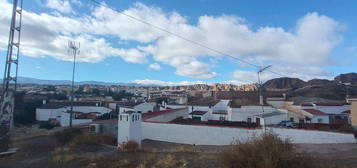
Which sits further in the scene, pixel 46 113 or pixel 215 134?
pixel 46 113

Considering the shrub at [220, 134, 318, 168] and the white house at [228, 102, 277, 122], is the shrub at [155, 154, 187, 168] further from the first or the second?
the white house at [228, 102, 277, 122]

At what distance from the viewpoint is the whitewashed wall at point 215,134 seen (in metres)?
21.0

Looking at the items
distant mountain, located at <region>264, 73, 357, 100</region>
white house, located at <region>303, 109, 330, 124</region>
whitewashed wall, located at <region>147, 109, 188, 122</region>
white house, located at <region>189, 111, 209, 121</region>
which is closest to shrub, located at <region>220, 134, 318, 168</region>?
whitewashed wall, located at <region>147, 109, 188, 122</region>

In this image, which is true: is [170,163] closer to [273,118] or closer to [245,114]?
[273,118]

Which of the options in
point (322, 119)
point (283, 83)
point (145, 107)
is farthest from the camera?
point (283, 83)

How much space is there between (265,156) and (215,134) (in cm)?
1715

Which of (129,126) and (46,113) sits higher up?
(129,126)

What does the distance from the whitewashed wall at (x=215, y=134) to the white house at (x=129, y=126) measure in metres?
6.01

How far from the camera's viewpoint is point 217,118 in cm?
4488

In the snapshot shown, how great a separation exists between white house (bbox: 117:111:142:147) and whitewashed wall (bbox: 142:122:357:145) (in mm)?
6012

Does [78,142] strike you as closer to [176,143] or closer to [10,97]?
[10,97]

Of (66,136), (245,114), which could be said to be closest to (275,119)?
(245,114)

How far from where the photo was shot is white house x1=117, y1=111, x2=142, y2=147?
21.3 metres

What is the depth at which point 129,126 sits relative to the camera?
69.7 feet
